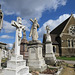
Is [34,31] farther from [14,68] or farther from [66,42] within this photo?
[66,42]

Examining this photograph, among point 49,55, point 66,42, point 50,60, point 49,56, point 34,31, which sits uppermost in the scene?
point 34,31

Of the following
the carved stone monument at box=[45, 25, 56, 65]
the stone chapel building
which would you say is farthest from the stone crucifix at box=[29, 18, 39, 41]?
the stone chapel building

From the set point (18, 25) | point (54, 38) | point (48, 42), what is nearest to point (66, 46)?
point (54, 38)

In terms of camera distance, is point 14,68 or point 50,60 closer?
point 14,68

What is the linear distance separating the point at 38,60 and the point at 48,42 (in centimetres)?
503

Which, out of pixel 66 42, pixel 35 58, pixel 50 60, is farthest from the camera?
pixel 66 42

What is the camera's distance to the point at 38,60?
7.52 m

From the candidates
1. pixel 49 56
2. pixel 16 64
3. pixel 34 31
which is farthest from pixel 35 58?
pixel 49 56

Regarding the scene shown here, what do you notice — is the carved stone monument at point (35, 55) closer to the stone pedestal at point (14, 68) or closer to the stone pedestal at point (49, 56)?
the stone pedestal at point (14, 68)

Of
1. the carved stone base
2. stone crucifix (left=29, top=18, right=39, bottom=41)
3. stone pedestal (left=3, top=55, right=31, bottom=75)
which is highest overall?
stone crucifix (left=29, top=18, right=39, bottom=41)

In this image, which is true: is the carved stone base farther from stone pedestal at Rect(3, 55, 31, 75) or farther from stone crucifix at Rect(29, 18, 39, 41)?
stone pedestal at Rect(3, 55, 31, 75)

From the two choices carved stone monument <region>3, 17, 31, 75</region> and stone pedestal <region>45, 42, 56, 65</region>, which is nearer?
carved stone monument <region>3, 17, 31, 75</region>

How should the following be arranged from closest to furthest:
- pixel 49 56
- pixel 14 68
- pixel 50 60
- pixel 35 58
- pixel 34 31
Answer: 1. pixel 14 68
2. pixel 35 58
3. pixel 34 31
4. pixel 50 60
5. pixel 49 56

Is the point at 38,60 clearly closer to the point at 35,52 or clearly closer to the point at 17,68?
the point at 35,52
